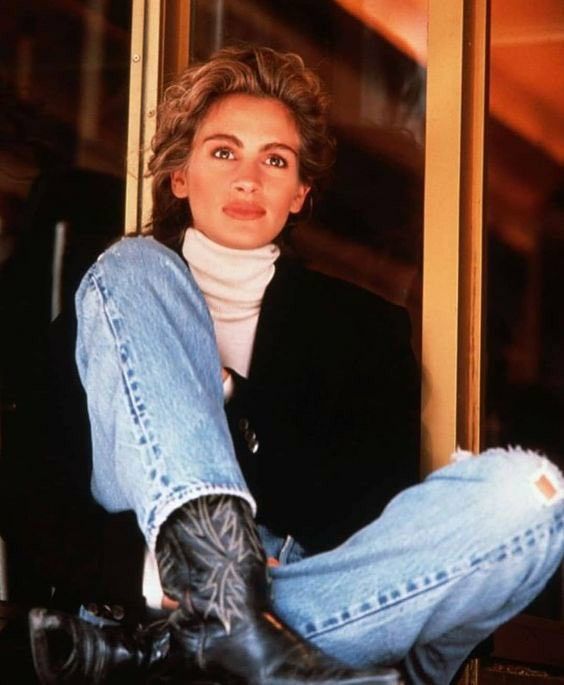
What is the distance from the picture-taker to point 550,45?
2801mm

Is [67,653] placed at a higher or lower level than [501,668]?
higher

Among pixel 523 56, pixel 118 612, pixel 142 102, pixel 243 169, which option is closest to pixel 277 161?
pixel 243 169

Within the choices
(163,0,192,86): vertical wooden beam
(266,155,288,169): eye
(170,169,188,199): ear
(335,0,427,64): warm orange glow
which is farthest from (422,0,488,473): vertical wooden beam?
(163,0,192,86): vertical wooden beam

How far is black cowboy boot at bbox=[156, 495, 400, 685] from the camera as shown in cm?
137

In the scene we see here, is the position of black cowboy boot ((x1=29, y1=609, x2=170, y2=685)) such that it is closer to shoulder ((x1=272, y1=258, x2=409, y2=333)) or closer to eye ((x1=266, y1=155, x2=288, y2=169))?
shoulder ((x1=272, y1=258, x2=409, y2=333))

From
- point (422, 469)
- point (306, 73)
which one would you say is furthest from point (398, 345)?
point (306, 73)

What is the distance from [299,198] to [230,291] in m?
0.24

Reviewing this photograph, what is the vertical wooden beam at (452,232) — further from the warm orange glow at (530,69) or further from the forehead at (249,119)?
the warm orange glow at (530,69)

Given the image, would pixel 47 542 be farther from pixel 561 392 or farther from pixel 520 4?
pixel 520 4

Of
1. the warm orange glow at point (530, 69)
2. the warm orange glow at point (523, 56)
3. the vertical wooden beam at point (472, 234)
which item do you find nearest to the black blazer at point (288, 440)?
the vertical wooden beam at point (472, 234)

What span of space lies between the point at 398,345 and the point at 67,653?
85cm

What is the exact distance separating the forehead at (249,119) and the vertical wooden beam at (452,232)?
0.30 meters

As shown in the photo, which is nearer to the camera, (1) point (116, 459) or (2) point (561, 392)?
(1) point (116, 459)

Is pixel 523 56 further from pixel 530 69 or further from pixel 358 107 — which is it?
pixel 358 107
